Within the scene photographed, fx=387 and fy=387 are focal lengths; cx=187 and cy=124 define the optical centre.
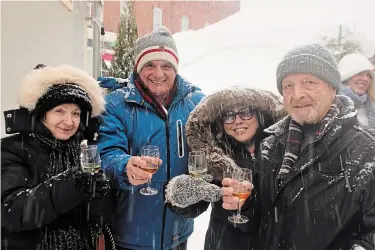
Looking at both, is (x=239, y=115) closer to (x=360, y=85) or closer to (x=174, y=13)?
(x=360, y=85)

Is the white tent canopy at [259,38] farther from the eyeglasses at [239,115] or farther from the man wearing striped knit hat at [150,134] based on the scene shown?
the eyeglasses at [239,115]

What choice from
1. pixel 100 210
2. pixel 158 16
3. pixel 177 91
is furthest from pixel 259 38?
pixel 100 210

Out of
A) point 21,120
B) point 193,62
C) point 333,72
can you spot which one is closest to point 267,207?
point 333,72

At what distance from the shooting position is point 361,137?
6.59 feet

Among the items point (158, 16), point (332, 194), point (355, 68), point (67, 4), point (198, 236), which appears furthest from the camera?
point (158, 16)

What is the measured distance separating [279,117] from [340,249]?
0.91m

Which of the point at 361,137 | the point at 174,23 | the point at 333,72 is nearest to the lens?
the point at 361,137

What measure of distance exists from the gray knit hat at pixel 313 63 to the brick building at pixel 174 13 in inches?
815

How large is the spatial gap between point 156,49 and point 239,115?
83cm

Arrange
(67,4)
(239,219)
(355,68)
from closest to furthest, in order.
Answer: (239,219), (67,4), (355,68)

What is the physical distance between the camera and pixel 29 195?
7.00 feet

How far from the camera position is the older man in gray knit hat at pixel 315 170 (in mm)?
1969

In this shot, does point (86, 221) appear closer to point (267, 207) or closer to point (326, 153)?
point (267, 207)

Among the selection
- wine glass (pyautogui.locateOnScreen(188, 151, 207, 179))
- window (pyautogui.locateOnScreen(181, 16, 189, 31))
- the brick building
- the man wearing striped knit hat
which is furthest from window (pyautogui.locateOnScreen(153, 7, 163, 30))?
wine glass (pyautogui.locateOnScreen(188, 151, 207, 179))
